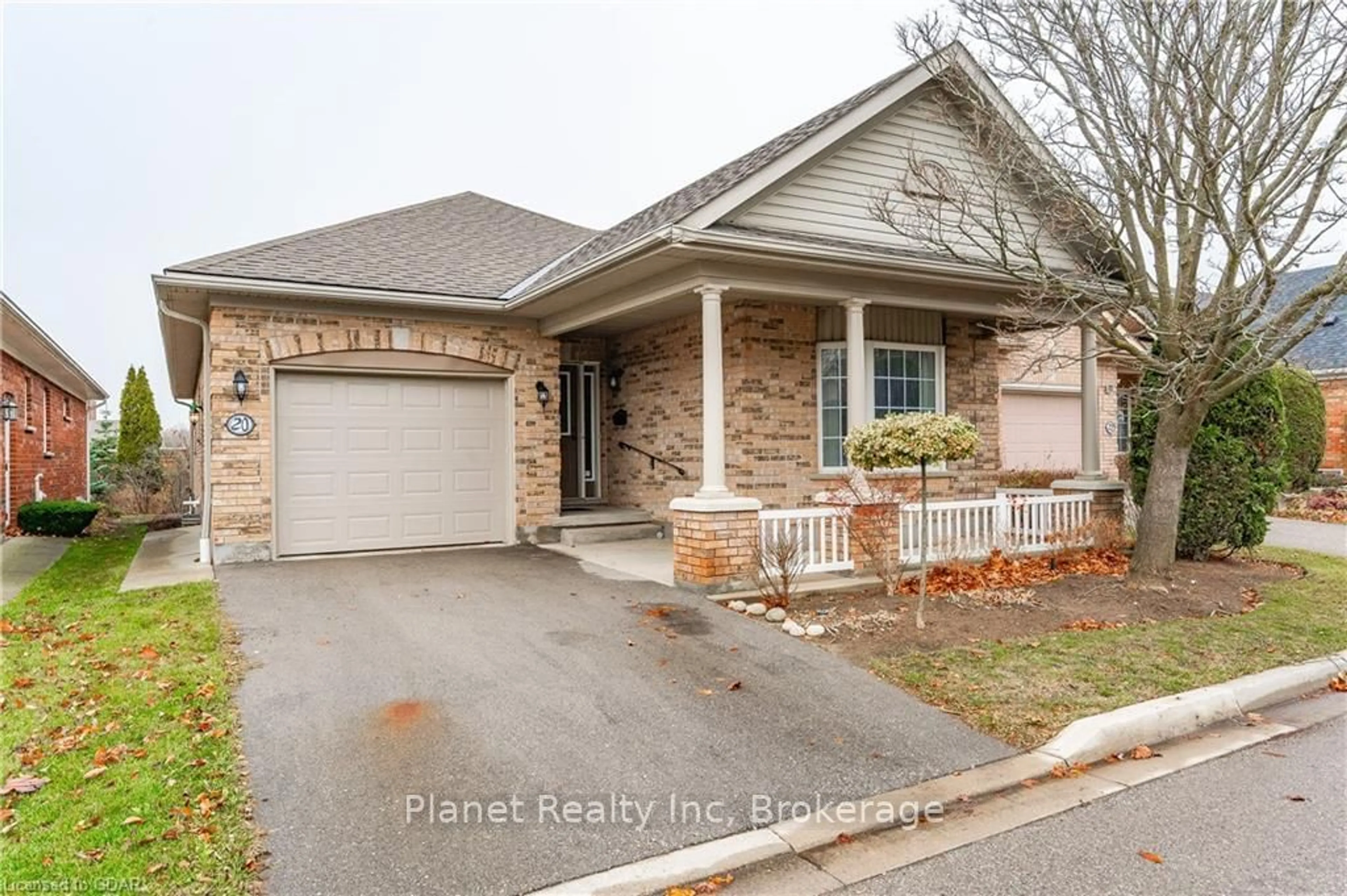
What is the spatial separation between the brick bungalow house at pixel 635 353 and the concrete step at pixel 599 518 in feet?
0.34

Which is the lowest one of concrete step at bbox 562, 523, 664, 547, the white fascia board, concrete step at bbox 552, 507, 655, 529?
concrete step at bbox 562, 523, 664, 547


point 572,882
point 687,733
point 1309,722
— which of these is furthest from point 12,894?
point 1309,722

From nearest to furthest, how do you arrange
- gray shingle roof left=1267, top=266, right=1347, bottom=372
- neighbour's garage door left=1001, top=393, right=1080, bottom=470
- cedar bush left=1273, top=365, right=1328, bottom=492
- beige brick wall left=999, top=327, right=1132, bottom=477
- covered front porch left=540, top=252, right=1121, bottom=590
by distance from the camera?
covered front porch left=540, top=252, right=1121, bottom=590 < beige brick wall left=999, top=327, right=1132, bottom=477 < neighbour's garage door left=1001, top=393, right=1080, bottom=470 < cedar bush left=1273, top=365, right=1328, bottom=492 < gray shingle roof left=1267, top=266, right=1347, bottom=372

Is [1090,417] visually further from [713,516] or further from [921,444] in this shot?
[713,516]

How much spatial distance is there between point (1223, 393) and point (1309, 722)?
12.3ft

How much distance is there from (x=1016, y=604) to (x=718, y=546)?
2661 millimetres

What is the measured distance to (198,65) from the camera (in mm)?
13812

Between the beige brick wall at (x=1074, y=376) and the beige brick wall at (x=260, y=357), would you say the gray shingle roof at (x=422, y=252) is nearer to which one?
the beige brick wall at (x=260, y=357)

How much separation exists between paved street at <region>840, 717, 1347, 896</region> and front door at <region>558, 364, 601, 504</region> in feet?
30.5

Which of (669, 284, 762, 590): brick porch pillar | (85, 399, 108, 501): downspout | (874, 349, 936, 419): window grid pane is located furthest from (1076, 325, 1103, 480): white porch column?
(85, 399, 108, 501): downspout

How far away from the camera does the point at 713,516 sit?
24.1 feet

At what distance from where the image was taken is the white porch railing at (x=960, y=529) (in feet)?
25.3

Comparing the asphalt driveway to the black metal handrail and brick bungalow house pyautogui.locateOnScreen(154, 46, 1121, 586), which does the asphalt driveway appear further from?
the black metal handrail

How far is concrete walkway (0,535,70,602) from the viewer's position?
8297 millimetres
